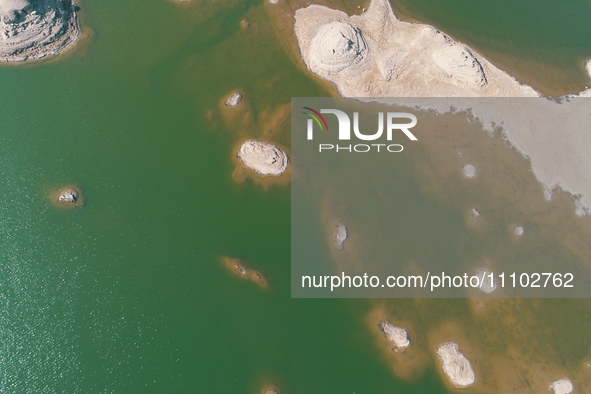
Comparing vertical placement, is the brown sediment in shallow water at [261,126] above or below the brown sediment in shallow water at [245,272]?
above

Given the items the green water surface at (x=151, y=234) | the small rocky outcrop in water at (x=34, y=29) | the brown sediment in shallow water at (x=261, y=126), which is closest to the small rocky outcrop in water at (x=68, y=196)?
the green water surface at (x=151, y=234)

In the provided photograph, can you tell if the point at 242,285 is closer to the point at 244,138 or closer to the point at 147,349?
the point at 147,349

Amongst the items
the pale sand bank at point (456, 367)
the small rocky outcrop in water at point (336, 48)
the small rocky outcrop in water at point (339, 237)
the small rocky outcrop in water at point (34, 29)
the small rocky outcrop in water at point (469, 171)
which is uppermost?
the small rocky outcrop in water at point (34, 29)

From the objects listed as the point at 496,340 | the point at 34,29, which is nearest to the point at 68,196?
the point at 34,29

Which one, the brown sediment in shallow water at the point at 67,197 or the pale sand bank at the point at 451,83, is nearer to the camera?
the brown sediment in shallow water at the point at 67,197

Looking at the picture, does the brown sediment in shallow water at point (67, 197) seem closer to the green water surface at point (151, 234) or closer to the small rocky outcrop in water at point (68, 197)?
the small rocky outcrop in water at point (68, 197)

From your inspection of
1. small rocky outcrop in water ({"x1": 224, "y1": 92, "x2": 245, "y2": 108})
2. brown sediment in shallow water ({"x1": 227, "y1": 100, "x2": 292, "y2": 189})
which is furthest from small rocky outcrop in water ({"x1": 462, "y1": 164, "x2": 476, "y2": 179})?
small rocky outcrop in water ({"x1": 224, "y1": 92, "x2": 245, "y2": 108})
